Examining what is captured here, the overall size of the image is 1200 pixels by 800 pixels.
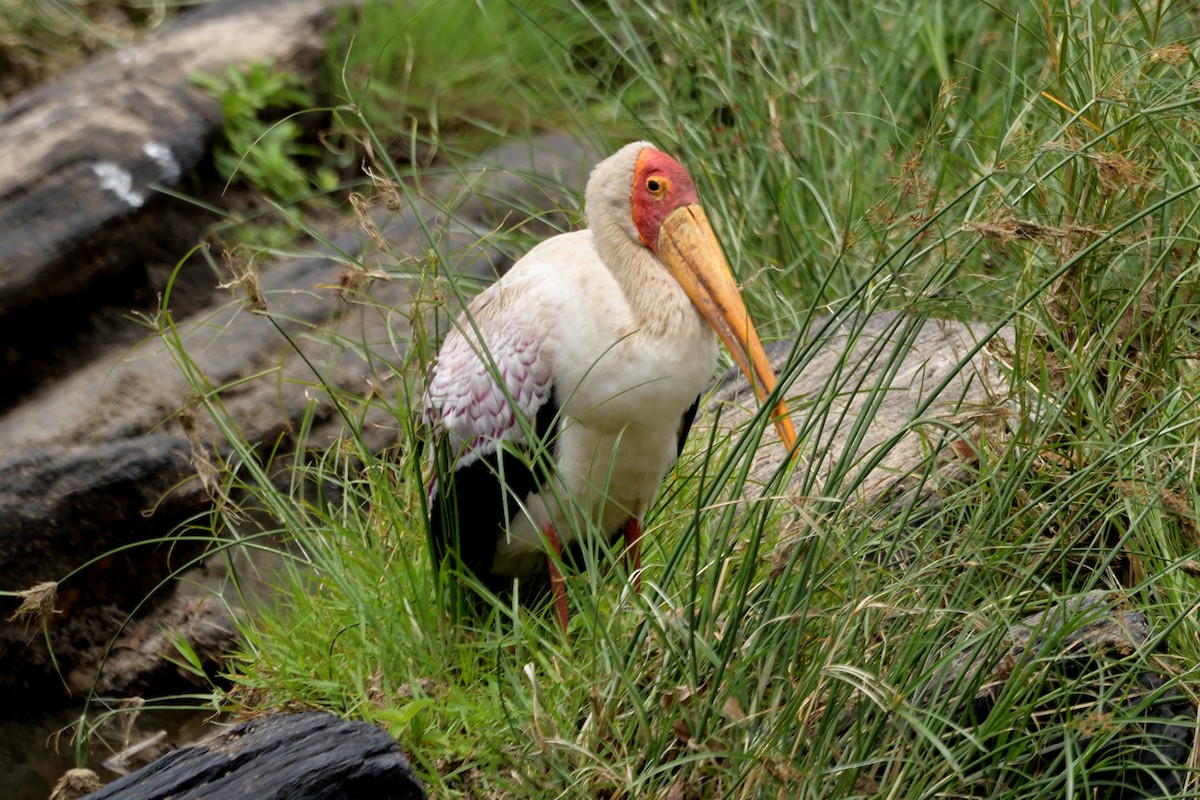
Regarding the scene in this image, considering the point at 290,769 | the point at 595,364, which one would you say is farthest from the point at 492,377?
the point at 290,769

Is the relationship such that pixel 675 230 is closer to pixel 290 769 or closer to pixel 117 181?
pixel 290 769

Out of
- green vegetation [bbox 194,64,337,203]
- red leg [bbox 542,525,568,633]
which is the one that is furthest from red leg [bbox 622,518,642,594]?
green vegetation [bbox 194,64,337,203]

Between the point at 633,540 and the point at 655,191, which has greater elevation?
the point at 655,191

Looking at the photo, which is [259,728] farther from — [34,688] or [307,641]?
[34,688]

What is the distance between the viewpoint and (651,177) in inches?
104

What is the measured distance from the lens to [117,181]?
436 cm

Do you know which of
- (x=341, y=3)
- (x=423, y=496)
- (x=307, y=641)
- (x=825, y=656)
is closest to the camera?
(x=825, y=656)

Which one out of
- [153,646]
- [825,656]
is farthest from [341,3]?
[825,656]

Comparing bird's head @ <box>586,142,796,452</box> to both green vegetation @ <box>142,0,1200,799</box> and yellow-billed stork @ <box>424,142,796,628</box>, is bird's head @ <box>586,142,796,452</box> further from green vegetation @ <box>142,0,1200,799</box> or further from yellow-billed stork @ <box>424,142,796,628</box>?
green vegetation @ <box>142,0,1200,799</box>

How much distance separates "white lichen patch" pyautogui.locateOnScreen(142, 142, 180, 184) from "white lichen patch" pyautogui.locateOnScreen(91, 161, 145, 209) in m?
0.11

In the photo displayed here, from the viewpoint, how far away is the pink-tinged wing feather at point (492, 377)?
258 cm

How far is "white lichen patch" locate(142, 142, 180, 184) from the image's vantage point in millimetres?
4477

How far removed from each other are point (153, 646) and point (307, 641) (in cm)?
92

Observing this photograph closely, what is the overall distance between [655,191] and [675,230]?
0.27 ft
